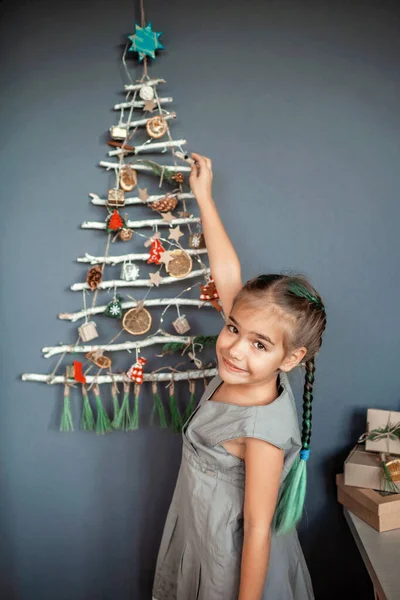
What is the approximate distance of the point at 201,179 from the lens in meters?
1.22

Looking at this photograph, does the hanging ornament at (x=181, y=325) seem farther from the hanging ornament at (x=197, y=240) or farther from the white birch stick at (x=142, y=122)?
the white birch stick at (x=142, y=122)

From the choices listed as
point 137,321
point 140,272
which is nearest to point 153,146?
point 140,272

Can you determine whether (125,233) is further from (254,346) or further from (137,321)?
(254,346)

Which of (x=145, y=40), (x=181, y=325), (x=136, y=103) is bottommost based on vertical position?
(x=181, y=325)

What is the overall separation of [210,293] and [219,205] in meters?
0.24

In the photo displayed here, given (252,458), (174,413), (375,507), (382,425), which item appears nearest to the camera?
(252,458)

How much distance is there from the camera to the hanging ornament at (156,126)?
1318 mm

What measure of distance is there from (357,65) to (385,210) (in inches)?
14.3

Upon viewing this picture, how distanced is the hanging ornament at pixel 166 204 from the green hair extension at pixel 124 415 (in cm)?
46

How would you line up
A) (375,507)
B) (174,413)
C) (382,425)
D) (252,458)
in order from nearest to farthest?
(252,458) < (375,507) < (382,425) < (174,413)

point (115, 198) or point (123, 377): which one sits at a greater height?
point (115, 198)

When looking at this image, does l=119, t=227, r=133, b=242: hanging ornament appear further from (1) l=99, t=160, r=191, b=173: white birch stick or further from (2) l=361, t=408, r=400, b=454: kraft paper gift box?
(2) l=361, t=408, r=400, b=454: kraft paper gift box

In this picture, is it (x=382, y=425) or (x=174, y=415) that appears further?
(x=174, y=415)

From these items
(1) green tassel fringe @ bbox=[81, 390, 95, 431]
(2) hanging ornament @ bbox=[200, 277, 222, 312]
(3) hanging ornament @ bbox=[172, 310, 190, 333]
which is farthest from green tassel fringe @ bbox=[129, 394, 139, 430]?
(2) hanging ornament @ bbox=[200, 277, 222, 312]
